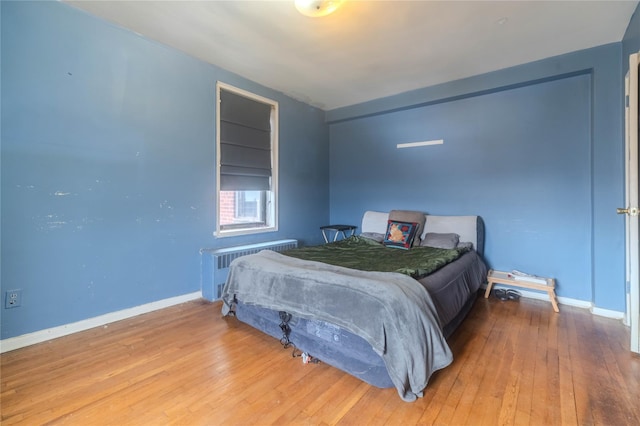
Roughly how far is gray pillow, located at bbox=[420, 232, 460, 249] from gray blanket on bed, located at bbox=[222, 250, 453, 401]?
160 centimetres

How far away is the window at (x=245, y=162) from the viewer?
3.43m

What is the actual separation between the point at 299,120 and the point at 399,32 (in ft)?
7.23

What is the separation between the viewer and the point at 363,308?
1.70m

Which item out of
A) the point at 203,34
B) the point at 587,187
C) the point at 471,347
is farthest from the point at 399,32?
the point at 471,347

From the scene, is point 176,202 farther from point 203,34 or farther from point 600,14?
point 600,14

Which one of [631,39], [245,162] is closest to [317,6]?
[245,162]

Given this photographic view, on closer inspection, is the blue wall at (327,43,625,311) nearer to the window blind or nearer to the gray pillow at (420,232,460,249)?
the gray pillow at (420,232,460,249)

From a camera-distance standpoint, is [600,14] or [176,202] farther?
[176,202]

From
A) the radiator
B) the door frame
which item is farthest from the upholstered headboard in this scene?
the radiator

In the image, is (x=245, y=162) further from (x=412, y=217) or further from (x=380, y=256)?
(x=412, y=217)

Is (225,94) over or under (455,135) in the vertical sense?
over

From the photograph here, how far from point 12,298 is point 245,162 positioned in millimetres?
2462

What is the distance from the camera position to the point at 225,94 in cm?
343

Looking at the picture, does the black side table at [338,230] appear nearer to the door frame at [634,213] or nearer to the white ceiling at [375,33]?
the white ceiling at [375,33]
